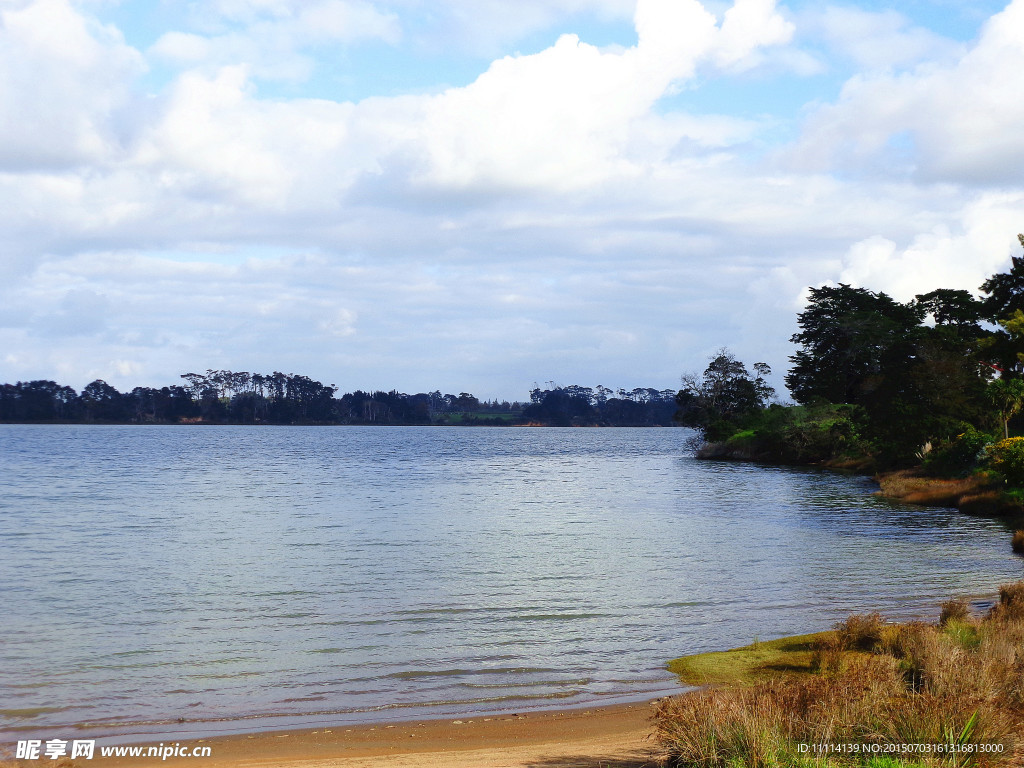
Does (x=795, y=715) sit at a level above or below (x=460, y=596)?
above

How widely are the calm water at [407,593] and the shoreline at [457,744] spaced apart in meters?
0.65

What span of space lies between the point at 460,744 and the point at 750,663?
16.8ft

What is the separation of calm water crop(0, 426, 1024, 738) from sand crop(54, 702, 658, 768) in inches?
26.8

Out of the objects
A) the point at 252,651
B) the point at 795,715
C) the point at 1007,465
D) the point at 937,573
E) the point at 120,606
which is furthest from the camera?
the point at 1007,465

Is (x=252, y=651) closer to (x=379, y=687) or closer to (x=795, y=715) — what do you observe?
→ (x=379, y=687)

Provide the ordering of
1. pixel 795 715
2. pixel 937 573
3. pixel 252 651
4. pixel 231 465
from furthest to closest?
pixel 231 465
pixel 937 573
pixel 252 651
pixel 795 715

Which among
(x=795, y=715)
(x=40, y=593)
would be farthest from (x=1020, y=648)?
(x=40, y=593)

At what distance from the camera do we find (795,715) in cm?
759

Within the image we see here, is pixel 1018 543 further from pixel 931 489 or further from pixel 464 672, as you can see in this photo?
pixel 464 672

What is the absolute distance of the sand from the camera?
902cm

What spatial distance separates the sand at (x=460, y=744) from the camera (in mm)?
9016

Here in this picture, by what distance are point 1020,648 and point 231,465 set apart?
70.9m

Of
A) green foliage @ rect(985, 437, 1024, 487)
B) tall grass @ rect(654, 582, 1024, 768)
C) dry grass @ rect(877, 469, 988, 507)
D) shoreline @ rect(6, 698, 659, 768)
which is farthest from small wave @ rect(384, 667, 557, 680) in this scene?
dry grass @ rect(877, 469, 988, 507)

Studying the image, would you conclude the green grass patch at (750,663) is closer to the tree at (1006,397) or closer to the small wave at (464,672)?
the small wave at (464,672)
